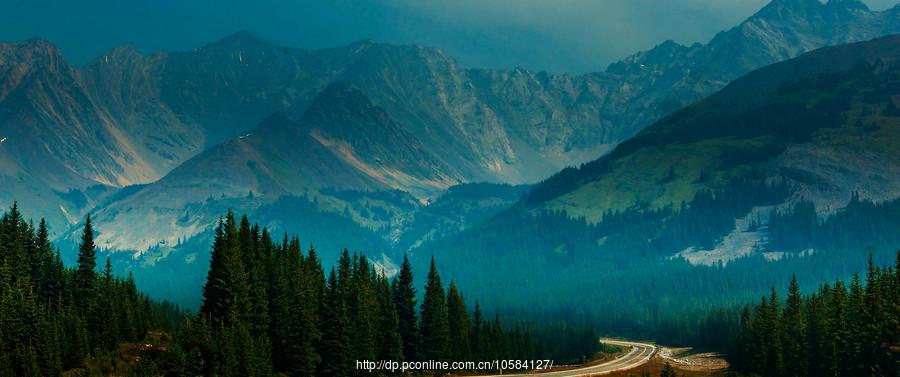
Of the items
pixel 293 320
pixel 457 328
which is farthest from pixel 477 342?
pixel 293 320

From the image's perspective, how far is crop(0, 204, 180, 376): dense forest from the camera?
12038cm

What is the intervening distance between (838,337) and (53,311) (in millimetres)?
108107

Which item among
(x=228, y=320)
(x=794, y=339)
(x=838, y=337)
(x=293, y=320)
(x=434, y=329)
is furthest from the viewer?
(x=794, y=339)

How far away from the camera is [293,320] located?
141 metres

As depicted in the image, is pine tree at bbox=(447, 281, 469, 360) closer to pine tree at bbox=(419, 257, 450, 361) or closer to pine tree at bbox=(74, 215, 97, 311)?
pine tree at bbox=(419, 257, 450, 361)

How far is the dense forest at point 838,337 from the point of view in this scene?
146m

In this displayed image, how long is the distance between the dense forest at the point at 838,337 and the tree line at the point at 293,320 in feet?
155

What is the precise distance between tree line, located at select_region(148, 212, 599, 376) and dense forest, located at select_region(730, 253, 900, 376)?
47.3 m

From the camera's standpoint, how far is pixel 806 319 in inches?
7352

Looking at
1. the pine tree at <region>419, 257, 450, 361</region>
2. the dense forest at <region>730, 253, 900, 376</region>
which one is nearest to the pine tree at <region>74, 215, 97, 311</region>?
the pine tree at <region>419, 257, 450, 361</region>

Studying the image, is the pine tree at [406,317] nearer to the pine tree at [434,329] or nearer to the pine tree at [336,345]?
the pine tree at [434,329]

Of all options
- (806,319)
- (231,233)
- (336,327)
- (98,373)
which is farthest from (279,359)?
(806,319)

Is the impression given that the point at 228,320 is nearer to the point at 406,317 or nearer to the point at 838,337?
the point at 406,317

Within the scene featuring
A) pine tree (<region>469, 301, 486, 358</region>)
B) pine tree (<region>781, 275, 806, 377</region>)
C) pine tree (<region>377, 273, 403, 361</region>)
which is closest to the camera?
pine tree (<region>377, 273, 403, 361</region>)
